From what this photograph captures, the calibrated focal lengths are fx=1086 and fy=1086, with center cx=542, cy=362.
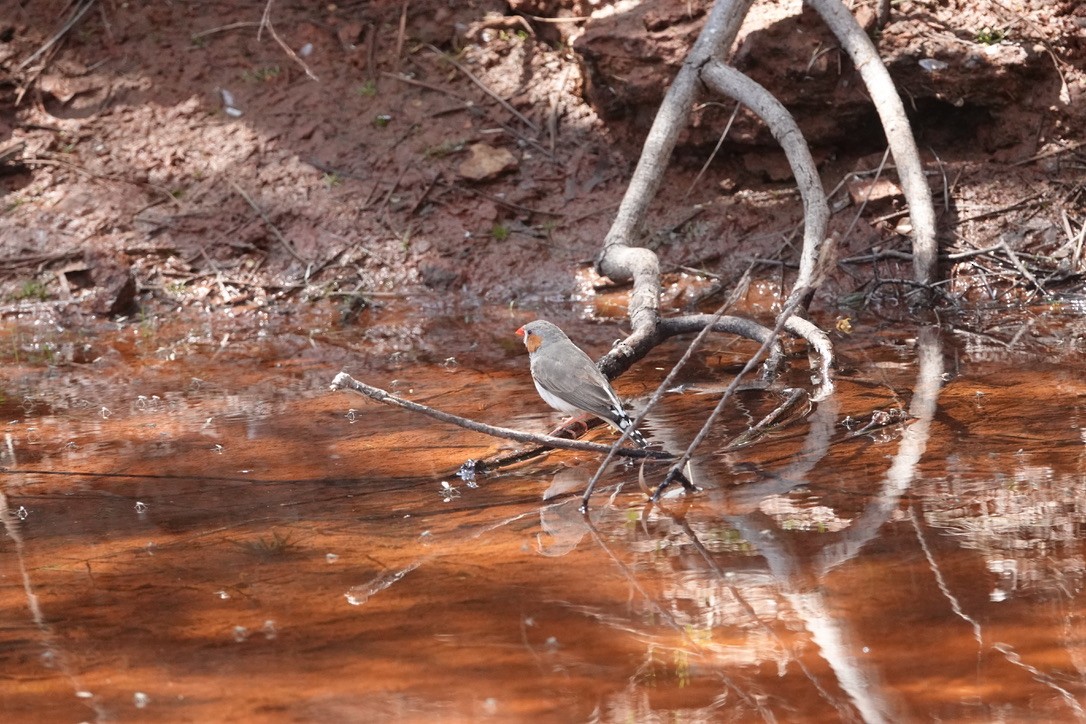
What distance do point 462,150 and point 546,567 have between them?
20.4 feet

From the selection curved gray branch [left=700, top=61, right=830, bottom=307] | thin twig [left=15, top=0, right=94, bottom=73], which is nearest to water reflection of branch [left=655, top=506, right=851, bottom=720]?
curved gray branch [left=700, top=61, right=830, bottom=307]

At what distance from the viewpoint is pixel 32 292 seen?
827 centimetres

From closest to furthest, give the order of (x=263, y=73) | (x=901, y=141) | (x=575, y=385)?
(x=575, y=385) < (x=901, y=141) < (x=263, y=73)

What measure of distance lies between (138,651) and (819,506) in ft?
6.73

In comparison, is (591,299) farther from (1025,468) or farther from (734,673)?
(734,673)

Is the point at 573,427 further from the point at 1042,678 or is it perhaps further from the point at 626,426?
the point at 1042,678

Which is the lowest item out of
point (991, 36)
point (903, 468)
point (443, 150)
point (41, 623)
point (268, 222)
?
point (41, 623)

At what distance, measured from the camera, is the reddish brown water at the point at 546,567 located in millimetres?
2432

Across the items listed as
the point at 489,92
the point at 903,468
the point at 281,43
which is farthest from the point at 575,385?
Answer: the point at 281,43

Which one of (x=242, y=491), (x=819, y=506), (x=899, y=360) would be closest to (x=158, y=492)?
(x=242, y=491)

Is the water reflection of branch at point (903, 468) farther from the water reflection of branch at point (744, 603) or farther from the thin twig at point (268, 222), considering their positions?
the thin twig at point (268, 222)

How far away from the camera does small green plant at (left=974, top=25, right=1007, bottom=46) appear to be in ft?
24.4

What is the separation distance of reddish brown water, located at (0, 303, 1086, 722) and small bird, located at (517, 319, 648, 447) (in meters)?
0.21

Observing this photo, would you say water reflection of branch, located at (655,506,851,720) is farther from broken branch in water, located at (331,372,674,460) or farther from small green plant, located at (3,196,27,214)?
small green plant, located at (3,196,27,214)
